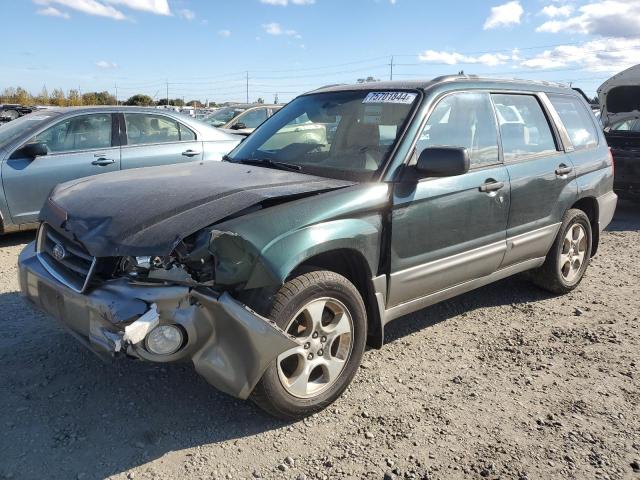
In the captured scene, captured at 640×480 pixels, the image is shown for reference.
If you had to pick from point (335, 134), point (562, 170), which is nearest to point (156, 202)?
point (335, 134)

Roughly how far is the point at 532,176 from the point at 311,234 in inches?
89.8

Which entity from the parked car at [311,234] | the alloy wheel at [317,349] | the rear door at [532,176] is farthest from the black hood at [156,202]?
the rear door at [532,176]

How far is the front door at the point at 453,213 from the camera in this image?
3.44 metres

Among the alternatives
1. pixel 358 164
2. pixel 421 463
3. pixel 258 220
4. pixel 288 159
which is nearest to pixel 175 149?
pixel 288 159

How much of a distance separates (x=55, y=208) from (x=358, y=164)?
6.08 ft

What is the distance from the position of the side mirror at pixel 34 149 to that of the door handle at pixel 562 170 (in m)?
5.30

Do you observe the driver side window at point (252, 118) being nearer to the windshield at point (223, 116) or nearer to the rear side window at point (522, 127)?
the windshield at point (223, 116)

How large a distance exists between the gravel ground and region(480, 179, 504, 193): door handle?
45.1 inches

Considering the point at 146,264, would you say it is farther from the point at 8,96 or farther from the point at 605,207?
the point at 8,96

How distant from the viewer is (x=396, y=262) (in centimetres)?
341

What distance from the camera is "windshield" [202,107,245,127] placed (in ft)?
39.2

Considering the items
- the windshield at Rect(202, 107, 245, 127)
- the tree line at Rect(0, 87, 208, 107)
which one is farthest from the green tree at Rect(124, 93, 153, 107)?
the windshield at Rect(202, 107, 245, 127)

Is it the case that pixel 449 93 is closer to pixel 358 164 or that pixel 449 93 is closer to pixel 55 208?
pixel 358 164

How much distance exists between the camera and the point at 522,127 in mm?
4449
